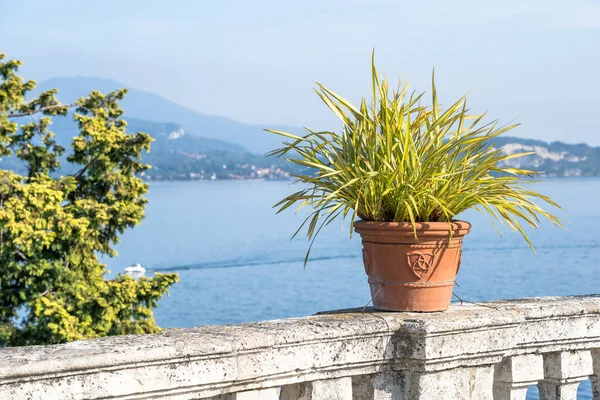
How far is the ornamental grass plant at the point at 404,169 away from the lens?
2.90 meters

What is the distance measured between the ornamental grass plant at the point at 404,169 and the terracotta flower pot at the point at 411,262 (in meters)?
0.07

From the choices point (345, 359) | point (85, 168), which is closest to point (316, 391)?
point (345, 359)

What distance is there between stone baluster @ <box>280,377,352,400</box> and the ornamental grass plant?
22.9 inches

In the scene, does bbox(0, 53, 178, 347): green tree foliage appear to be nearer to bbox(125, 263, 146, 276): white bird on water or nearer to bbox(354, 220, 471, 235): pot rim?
bbox(354, 220, 471, 235): pot rim

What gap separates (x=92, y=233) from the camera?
15.8 metres

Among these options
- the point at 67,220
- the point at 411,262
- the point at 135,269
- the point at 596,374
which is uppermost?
the point at 411,262

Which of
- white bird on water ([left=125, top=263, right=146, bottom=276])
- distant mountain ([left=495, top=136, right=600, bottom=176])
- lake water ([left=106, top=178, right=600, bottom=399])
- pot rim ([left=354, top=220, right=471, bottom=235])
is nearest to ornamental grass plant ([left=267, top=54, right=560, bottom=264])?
pot rim ([left=354, top=220, right=471, bottom=235])

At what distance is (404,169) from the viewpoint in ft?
9.49

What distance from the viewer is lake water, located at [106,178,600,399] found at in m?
42.6

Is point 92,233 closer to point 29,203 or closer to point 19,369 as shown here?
point 29,203

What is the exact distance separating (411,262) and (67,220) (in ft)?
41.2

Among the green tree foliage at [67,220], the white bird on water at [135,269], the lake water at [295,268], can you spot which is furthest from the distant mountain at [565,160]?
the green tree foliage at [67,220]

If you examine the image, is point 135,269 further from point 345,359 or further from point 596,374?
point 345,359

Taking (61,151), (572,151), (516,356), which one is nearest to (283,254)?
(61,151)
